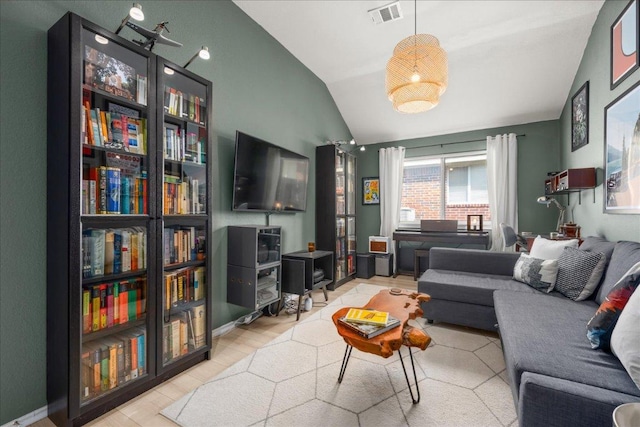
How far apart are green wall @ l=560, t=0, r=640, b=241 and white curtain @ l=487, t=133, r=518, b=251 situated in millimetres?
913

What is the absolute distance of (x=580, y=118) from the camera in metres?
3.14

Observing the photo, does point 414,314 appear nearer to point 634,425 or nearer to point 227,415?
point 634,425

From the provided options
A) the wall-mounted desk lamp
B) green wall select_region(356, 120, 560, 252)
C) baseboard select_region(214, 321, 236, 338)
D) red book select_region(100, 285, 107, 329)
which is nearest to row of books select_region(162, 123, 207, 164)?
red book select_region(100, 285, 107, 329)

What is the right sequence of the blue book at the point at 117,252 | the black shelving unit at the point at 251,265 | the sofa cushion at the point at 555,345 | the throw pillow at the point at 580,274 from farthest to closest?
the black shelving unit at the point at 251,265 → the throw pillow at the point at 580,274 → the blue book at the point at 117,252 → the sofa cushion at the point at 555,345

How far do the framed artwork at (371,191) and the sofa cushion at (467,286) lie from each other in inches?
104

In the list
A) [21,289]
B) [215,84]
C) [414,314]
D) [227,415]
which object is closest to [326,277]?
[414,314]

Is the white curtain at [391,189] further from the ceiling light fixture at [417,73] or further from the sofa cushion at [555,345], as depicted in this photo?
the sofa cushion at [555,345]

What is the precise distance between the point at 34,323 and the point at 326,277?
2601mm

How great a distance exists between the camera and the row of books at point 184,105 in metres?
1.92

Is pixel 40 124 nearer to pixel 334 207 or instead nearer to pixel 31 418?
pixel 31 418

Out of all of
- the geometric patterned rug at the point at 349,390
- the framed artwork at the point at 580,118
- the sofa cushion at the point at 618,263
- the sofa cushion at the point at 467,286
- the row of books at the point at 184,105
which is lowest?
the geometric patterned rug at the point at 349,390

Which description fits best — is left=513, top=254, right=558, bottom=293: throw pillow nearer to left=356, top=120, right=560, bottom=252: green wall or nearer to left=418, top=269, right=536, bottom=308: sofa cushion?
left=418, top=269, right=536, bottom=308: sofa cushion

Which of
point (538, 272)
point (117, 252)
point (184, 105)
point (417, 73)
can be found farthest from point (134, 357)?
point (538, 272)

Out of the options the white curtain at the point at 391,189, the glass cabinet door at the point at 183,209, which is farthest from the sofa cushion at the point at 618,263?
the white curtain at the point at 391,189
